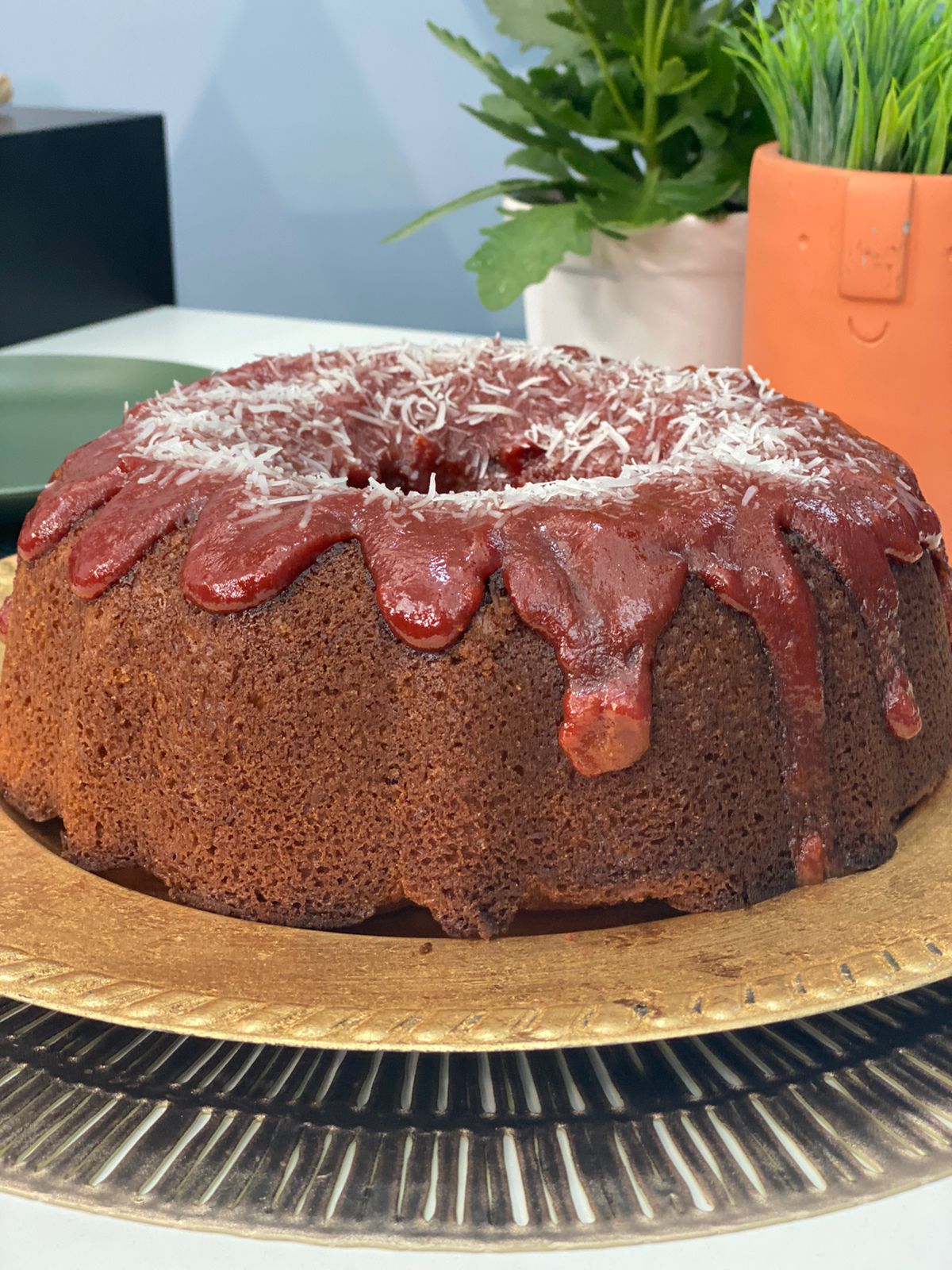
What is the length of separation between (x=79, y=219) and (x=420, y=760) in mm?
2135

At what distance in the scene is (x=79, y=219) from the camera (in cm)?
280

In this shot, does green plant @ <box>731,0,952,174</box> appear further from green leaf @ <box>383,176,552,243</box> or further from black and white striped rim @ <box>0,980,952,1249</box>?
black and white striped rim @ <box>0,980,952,1249</box>

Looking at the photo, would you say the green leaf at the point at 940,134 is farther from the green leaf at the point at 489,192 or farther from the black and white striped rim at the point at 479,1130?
the black and white striped rim at the point at 479,1130

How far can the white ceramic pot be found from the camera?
183 centimetres

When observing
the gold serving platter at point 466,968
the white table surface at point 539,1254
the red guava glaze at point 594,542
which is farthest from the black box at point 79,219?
the white table surface at point 539,1254

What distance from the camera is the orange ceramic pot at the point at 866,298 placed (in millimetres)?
1368

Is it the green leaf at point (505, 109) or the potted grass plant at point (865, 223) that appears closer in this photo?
the potted grass plant at point (865, 223)

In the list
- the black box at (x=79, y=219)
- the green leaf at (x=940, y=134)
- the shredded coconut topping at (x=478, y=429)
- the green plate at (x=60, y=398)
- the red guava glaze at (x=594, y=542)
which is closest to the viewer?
the red guava glaze at (x=594, y=542)

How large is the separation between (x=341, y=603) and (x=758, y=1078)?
38cm

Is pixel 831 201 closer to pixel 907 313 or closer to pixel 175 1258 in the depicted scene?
pixel 907 313

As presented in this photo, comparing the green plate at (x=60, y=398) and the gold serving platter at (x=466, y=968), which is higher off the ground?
the green plate at (x=60, y=398)

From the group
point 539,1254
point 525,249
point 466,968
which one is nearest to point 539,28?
point 525,249

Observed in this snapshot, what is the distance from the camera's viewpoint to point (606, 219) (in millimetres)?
1738

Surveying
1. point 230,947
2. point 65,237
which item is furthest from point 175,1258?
point 65,237
